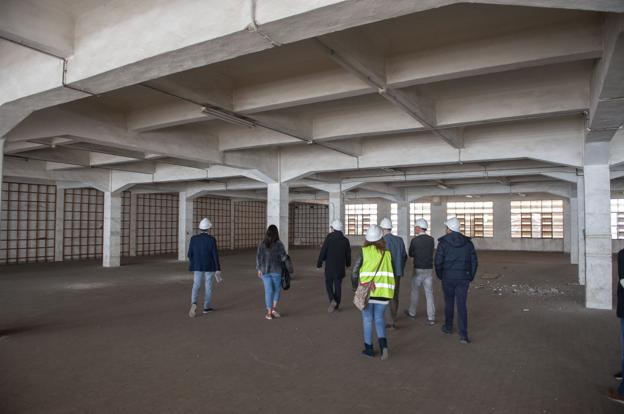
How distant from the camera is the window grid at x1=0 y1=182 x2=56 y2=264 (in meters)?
19.5

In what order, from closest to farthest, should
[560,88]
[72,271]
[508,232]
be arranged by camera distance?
[560,88], [72,271], [508,232]

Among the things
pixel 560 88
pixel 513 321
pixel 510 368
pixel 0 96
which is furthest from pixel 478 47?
pixel 0 96

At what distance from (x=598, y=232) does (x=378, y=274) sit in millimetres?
7093

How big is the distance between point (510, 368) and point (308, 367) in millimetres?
2729

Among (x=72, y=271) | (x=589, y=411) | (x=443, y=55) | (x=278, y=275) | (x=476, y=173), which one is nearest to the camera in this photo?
(x=589, y=411)

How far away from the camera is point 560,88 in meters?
7.47

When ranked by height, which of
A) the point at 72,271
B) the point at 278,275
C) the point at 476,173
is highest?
the point at 476,173

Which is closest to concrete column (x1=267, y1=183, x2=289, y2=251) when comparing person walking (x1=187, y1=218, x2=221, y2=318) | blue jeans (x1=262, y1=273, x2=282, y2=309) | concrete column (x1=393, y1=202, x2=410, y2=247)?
person walking (x1=187, y1=218, x2=221, y2=318)

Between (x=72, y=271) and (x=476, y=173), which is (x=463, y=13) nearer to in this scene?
(x=476, y=173)

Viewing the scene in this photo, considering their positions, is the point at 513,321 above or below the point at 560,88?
below

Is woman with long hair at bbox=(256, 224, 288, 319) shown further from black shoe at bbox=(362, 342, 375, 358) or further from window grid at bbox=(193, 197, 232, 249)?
window grid at bbox=(193, 197, 232, 249)

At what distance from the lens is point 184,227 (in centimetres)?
2223

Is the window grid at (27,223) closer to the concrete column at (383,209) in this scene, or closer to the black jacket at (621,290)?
the black jacket at (621,290)

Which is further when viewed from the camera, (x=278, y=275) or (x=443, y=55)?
(x=278, y=275)
